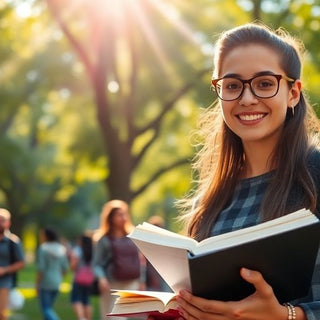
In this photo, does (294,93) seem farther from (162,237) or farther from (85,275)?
(85,275)

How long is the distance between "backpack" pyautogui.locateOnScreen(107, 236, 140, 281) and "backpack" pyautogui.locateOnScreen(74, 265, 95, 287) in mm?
4361

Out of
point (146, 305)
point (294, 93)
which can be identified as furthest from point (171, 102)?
point (146, 305)

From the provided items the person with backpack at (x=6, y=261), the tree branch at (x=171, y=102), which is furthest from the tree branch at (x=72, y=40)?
the person with backpack at (x=6, y=261)

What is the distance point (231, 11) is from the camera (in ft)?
73.3

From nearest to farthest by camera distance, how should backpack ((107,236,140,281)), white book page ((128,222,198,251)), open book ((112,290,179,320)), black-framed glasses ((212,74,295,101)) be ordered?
white book page ((128,222,198,251)) → open book ((112,290,179,320)) → black-framed glasses ((212,74,295,101)) → backpack ((107,236,140,281))

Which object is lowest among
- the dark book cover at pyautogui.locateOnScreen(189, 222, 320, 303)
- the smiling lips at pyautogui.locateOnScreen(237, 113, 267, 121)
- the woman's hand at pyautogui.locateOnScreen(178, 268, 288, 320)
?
the woman's hand at pyautogui.locateOnScreen(178, 268, 288, 320)

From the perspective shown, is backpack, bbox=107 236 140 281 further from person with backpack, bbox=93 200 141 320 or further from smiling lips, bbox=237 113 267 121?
smiling lips, bbox=237 113 267 121

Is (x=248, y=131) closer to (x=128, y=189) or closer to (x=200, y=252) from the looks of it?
(x=200, y=252)

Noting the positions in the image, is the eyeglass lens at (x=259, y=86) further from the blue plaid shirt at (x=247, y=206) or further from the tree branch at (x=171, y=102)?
the tree branch at (x=171, y=102)

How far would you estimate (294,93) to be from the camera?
9.46 feet

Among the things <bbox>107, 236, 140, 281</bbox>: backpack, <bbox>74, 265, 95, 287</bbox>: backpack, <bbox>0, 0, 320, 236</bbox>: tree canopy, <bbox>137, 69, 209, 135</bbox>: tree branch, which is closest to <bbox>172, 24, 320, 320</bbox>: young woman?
<bbox>107, 236, 140, 281</bbox>: backpack

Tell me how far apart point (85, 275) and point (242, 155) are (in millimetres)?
12416

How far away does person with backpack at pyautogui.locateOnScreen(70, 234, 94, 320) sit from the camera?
15.1m

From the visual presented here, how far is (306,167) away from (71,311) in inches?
687
